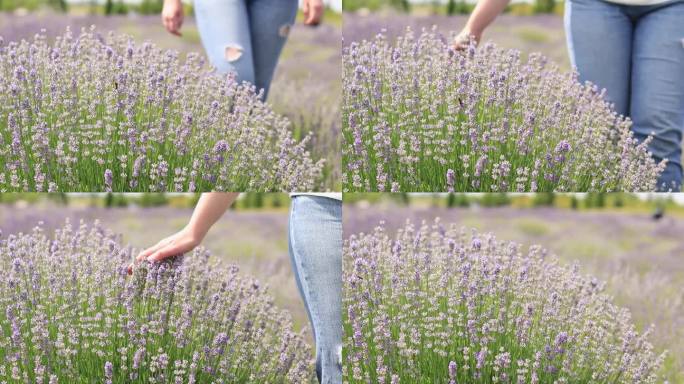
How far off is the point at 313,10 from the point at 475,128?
69 centimetres

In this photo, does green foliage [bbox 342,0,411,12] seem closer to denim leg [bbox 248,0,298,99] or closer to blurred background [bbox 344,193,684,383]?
blurred background [bbox 344,193,684,383]

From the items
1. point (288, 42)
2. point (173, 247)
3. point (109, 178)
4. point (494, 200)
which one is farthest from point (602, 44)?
point (288, 42)

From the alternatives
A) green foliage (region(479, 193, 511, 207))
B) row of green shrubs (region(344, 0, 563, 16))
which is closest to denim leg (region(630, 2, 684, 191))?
green foliage (region(479, 193, 511, 207))

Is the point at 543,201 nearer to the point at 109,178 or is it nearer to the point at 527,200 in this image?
the point at 527,200

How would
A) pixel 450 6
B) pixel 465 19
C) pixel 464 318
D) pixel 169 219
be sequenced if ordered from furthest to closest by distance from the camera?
pixel 450 6 → pixel 465 19 → pixel 169 219 → pixel 464 318

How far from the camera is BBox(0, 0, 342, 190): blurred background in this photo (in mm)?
4281

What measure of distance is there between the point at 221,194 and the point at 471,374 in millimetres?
994

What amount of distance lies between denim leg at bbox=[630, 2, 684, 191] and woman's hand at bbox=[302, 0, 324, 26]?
1135 mm

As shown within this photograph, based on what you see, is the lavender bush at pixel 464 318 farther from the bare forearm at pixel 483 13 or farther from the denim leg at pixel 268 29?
the denim leg at pixel 268 29

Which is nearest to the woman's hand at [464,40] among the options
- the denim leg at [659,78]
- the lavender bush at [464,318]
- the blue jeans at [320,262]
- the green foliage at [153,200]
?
the denim leg at [659,78]

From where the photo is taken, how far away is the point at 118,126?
3.13 metres

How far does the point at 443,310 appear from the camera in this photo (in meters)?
2.93

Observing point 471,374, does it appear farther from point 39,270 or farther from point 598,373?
point 39,270

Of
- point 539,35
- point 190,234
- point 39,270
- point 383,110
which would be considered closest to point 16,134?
point 39,270
